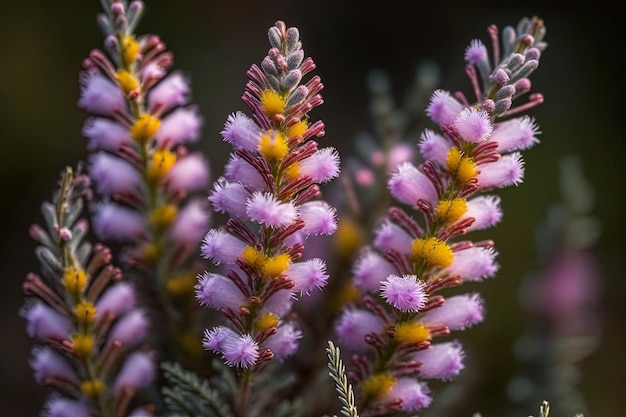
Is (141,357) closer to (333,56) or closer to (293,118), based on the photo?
(293,118)

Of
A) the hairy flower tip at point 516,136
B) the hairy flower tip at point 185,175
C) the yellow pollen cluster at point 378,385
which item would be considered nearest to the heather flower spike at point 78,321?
the hairy flower tip at point 185,175

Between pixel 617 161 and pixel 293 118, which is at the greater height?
pixel 617 161

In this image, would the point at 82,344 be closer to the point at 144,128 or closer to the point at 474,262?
the point at 144,128

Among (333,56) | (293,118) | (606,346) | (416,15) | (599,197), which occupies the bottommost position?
(293,118)

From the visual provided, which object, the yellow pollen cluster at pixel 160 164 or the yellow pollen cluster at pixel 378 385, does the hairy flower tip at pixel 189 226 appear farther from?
the yellow pollen cluster at pixel 378 385

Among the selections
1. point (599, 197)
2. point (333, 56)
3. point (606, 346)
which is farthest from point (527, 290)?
point (333, 56)

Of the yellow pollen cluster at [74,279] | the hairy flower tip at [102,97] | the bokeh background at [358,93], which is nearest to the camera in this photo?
the yellow pollen cluster at [74,279]

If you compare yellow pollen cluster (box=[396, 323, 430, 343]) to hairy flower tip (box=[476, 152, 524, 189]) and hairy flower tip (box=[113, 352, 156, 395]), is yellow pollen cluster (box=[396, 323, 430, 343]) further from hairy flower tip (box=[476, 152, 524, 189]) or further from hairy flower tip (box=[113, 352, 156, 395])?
hairy flower tip (box=[113, 352, 156, 395])
